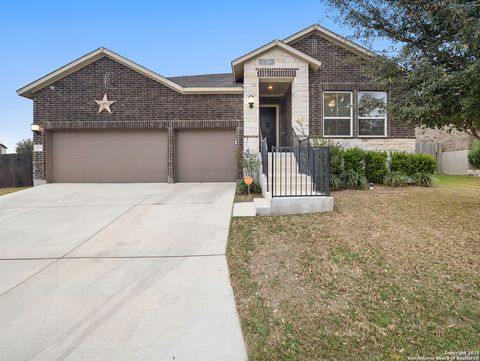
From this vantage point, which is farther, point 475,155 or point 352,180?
point 475,155

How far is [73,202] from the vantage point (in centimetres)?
754

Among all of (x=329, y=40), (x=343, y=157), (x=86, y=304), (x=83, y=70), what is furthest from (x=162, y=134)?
(x=86, y=304)

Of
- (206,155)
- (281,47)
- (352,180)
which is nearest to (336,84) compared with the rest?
(281,47)

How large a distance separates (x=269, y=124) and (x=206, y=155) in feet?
11.4

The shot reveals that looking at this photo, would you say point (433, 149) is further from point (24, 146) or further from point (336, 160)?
point (24, 146)

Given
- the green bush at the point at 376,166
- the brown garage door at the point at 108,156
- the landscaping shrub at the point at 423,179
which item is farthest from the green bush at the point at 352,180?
the brown garage door at the point at 108,156

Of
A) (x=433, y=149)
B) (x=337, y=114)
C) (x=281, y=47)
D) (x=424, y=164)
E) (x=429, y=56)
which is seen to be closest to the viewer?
(x=429, y=56)

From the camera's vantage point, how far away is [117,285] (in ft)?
10.8

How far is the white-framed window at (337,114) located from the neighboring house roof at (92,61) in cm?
341

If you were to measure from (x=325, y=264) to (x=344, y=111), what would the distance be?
8.46m

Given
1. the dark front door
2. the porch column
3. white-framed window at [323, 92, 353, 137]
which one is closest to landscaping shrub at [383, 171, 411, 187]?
white-framed window at [323, 92, 353, 137]

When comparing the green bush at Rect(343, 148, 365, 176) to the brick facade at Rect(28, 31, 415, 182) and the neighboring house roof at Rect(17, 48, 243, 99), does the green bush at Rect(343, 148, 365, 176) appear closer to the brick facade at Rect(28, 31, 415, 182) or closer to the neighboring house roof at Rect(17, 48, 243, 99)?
the brick facade at Rect(28, 31, 415, 182)

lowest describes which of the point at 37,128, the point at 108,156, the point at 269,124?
the point at 108,156

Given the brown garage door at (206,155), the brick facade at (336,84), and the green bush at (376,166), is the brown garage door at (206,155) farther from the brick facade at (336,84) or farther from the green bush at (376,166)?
the green bush at (376,166)
